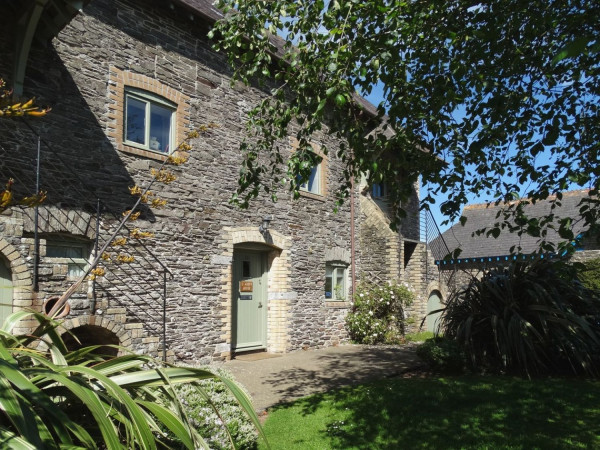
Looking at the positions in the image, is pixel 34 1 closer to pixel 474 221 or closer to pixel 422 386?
pixel 422 386

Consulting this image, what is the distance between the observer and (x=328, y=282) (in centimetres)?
1191

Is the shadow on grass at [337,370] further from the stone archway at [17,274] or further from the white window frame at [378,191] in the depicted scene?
the white window frame at [378,191]

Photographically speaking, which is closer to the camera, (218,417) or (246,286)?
(218,417)

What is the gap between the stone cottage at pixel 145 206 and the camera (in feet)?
20.7

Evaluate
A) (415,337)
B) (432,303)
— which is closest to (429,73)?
(415,337)

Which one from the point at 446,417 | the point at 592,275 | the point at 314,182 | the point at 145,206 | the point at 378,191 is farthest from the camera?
the point at 592,275

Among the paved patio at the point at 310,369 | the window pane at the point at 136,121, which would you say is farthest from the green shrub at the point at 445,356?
the window pane at the point at 136,121

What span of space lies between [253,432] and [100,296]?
13.2 ft

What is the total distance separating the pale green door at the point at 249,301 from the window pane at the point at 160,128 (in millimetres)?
2591

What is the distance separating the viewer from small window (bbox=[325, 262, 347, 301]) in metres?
11.9

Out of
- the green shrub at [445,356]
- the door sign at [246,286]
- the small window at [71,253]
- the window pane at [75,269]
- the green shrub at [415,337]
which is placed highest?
the small window at [71,253]

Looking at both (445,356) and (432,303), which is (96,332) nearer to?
(445,356)

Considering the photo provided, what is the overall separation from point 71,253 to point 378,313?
25.9 feet

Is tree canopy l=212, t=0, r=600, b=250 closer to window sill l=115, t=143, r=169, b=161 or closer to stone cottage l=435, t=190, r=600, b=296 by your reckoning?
window sill l=115, t=143, r=169, b=161
